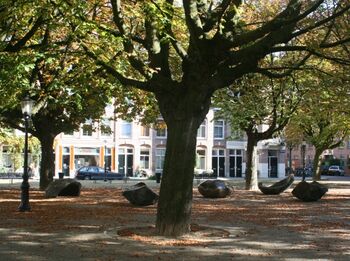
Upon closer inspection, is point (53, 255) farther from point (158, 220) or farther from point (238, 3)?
point (238, 3)

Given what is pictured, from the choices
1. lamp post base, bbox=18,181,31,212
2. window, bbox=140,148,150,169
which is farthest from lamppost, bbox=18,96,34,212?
window, bbox=140,148,150,169

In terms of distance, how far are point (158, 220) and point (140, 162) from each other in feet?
165

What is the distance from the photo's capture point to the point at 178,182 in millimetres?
12281

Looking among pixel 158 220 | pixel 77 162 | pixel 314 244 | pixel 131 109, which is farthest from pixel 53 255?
pixel 77 162

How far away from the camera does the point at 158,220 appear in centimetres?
1244

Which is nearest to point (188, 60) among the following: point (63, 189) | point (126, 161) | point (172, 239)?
point (172, 239)

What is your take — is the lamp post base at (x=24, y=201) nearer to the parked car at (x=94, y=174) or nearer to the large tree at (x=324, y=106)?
the large tree at (x=324, y=106)

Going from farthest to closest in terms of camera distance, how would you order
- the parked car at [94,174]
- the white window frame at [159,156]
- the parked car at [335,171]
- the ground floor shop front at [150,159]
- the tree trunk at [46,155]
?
the parked car at [335,171]
the white window frame at [159,156]
the ground floor shop front at [150,159]
the parked car at [94,174]
the tree trunk at [46,155]

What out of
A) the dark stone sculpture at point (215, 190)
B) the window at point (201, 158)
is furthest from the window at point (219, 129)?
the dark stone sculpture at point (215, 190)

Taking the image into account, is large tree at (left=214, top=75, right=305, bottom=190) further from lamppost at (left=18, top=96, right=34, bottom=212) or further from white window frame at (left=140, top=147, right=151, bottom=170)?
white window frame at (left=140, top=147, right=151, bottom=170)

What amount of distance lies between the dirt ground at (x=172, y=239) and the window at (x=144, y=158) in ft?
138

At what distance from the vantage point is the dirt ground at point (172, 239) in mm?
10109

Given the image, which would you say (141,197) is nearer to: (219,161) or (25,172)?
(25,172)

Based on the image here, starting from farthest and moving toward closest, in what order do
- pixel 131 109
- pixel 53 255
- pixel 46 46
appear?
pixel 131 109
pixel 46 46
pixel 53 255
